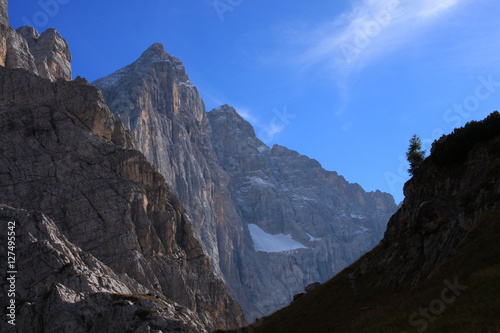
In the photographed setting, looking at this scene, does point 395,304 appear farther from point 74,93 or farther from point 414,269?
point 74,93

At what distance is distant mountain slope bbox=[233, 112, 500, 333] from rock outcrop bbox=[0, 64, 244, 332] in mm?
45301

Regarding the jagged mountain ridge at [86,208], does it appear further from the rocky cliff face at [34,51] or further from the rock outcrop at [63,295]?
the rocky cliff face at [34,51]

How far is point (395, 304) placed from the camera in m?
27.2

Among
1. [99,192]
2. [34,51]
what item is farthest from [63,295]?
[34,51]

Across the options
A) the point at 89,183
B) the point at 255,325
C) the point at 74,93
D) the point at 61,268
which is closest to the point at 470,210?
the point at 255,325

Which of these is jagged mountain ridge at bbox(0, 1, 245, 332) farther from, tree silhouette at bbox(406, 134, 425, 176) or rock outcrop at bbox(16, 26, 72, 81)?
tree silhouette at bbox(406, 134, 425, 176)

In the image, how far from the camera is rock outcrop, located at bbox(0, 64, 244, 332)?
87.6 meters

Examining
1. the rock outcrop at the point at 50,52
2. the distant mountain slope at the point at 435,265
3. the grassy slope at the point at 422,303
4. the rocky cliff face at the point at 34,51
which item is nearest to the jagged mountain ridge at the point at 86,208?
the rocky cliff face at the point at 34,51

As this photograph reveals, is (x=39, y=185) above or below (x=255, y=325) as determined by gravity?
above

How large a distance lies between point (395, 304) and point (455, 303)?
6458 millimetres

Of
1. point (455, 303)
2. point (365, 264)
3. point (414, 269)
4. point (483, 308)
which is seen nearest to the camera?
point (483, 308)

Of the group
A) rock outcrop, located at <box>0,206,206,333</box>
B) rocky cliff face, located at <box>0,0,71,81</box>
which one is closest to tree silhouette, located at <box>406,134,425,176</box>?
rock outcrop, located at <box>0,206,206,333</box>

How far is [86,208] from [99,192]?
4810 mm

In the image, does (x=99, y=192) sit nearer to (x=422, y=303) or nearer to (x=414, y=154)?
(x=414, y=154)
